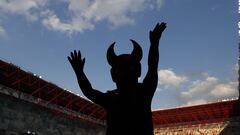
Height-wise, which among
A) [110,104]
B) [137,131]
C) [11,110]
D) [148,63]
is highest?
[11,110]

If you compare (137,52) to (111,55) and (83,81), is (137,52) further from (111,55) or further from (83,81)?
(83,81)

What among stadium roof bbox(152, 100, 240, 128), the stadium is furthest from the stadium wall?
stadium roof bbox(152, 100, 240, 128)

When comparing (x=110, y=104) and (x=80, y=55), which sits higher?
(x=80, y=55)

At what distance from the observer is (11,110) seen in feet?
63.0

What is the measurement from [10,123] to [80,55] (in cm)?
1696

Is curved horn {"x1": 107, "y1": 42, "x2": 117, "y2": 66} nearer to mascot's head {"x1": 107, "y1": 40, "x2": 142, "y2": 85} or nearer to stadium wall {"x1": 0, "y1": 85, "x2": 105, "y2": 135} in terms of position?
mascot's head {"x1": 107, "y1": 40, "x2": 142, "y2": 85}

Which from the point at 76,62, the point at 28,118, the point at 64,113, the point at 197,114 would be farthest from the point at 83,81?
the point at 197,114

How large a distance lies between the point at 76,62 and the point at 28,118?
18.4 metres

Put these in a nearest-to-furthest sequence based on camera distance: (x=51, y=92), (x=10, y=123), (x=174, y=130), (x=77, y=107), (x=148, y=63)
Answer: (x=148, y=63) < (x=10, y=123) < (x=51, y=92) < (x=77, y=107) < (x=174, y=130)

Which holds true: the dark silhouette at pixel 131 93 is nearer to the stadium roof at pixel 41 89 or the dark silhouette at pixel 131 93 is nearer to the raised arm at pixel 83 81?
the raised arm at pixel 83 81

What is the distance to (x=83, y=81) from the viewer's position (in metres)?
2.87

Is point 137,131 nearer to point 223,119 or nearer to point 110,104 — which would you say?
point 110,104

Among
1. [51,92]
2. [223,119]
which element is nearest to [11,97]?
[51,92]

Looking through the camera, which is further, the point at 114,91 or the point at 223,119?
the point at 223,119
